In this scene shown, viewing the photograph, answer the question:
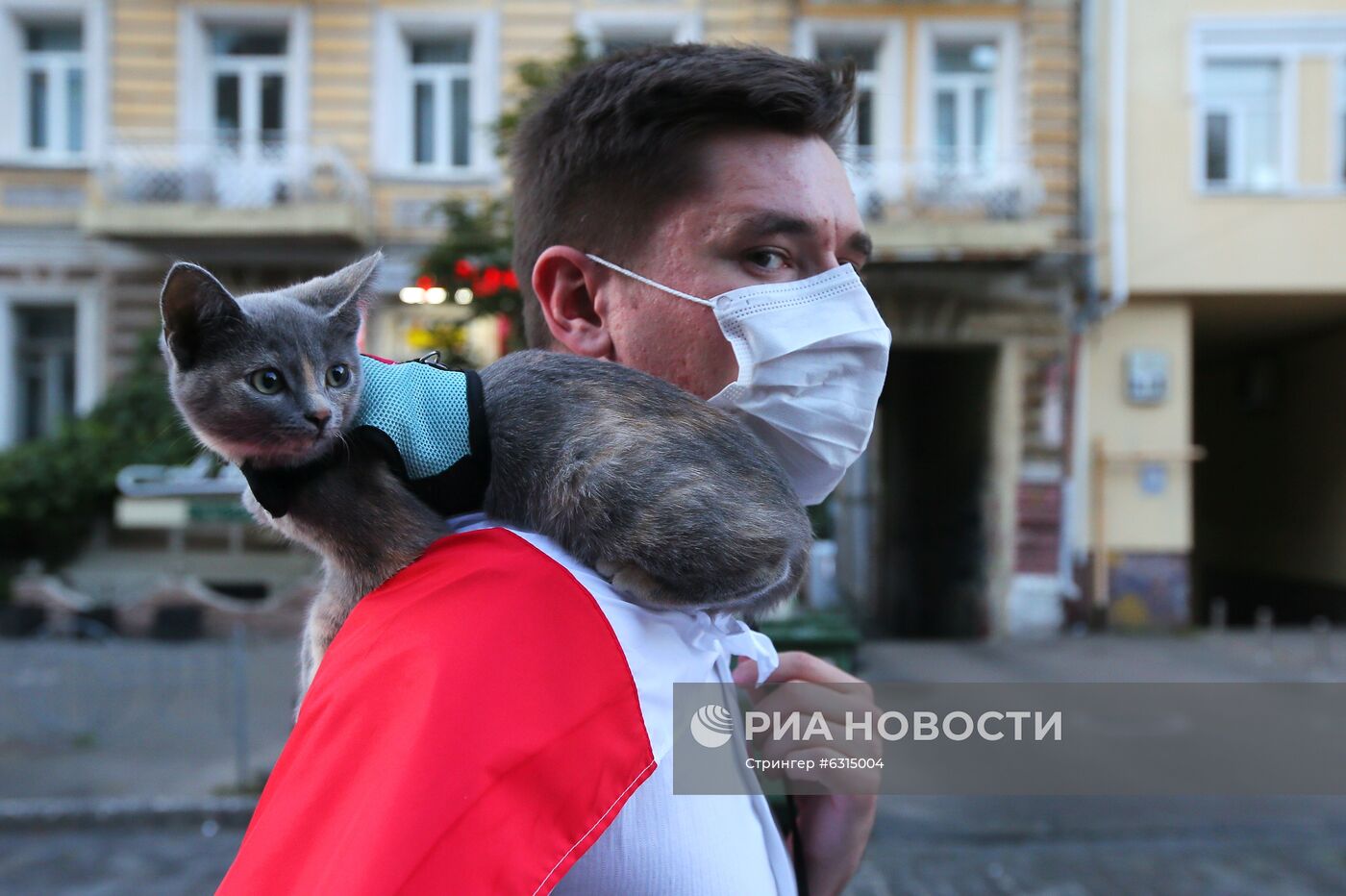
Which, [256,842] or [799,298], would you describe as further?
[799,298]

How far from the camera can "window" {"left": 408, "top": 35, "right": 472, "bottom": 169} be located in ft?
42.8

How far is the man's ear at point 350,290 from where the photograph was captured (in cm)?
123

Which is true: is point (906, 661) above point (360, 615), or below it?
below

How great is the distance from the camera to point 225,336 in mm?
1113

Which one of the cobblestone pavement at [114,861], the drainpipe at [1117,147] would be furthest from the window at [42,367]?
the drainpipe at [1117,147]

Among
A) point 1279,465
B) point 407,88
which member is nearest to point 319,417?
point 407,88

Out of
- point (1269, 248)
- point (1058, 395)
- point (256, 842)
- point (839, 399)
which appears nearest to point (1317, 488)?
point (1269, 248)

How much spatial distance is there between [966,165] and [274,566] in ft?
33.3

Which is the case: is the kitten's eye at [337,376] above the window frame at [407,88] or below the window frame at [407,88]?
below

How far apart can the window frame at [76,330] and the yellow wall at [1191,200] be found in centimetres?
1281

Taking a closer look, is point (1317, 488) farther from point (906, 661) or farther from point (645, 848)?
point (645, 848)

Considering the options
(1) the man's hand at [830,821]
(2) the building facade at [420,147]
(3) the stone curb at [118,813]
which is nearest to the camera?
(1) the man's hand at [830,821]

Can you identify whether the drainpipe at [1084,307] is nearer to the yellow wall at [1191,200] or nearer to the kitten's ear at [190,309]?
the yellow wall at [1191,200]

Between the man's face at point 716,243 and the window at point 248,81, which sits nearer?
the man's face at point 716,243
